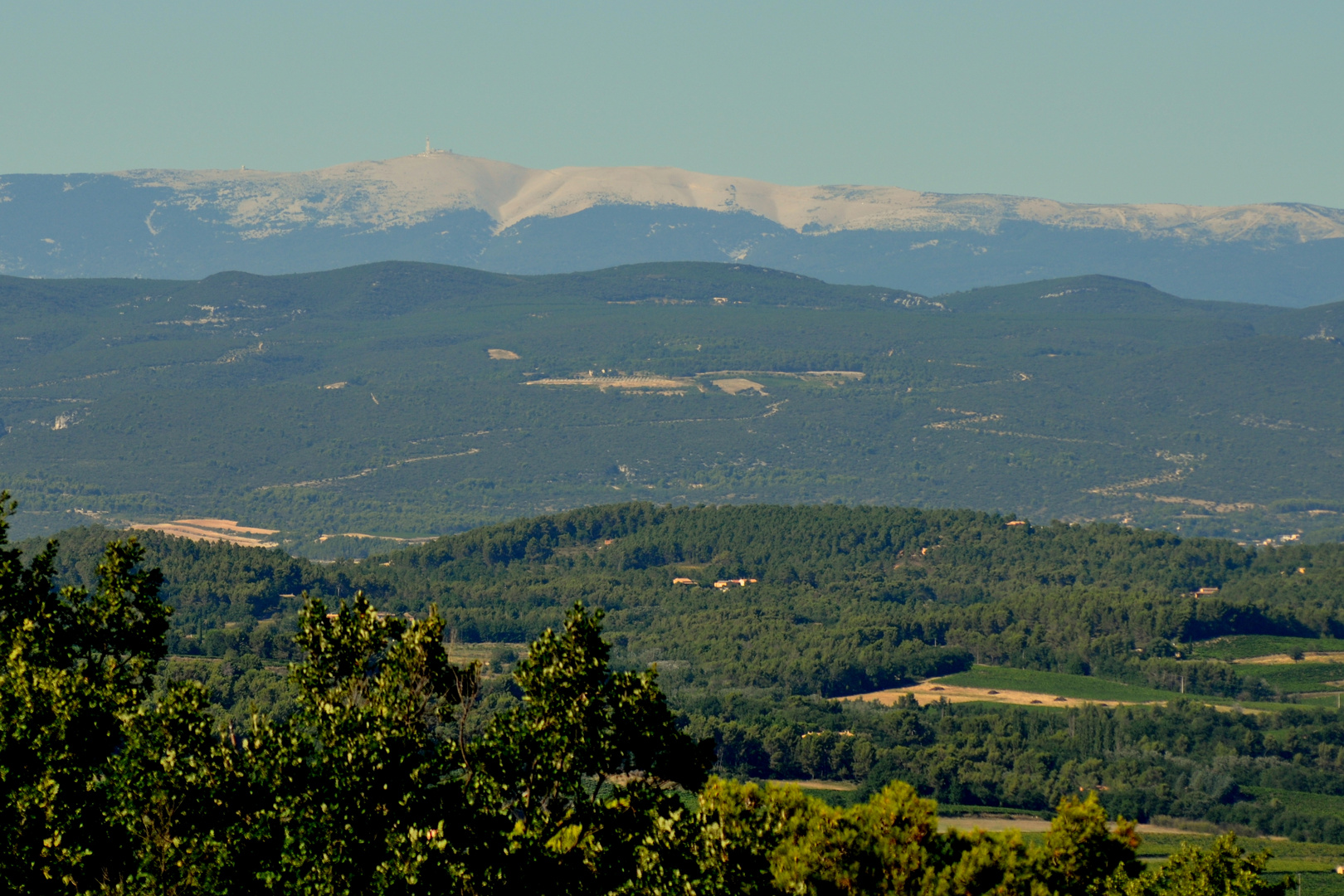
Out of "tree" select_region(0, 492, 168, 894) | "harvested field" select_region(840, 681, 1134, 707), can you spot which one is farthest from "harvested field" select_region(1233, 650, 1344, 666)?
"tree" select_region(0, 492, 168, 894)

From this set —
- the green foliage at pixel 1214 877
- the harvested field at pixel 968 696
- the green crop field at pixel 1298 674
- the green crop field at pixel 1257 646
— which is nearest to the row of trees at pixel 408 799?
the green foliage at pixel 1214 877

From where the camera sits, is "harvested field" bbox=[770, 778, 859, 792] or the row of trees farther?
"harvested field" bbox=[770, 778, 859, 792]

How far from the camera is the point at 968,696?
149m

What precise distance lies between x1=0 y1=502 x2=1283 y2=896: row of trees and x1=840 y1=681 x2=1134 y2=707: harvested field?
101395 mm

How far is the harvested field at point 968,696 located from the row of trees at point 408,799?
101 m

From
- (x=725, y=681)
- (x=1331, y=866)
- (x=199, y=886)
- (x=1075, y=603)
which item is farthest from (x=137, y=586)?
(x=1075, y=603)

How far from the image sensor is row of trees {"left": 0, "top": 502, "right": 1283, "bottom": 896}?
3850 centimetres

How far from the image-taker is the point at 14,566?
49.9 m

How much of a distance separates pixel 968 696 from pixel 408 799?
376 feet

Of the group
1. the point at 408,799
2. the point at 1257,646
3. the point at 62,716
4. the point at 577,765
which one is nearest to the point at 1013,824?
the point at 577,765

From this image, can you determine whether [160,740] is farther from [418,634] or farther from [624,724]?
[624,724]

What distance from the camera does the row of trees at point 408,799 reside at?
3850cm

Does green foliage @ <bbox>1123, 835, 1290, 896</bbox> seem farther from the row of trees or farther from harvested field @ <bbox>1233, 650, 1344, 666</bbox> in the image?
harvested field @ <bbox>1233, 650, 1344, 666</bbox>

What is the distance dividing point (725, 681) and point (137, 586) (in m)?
107
